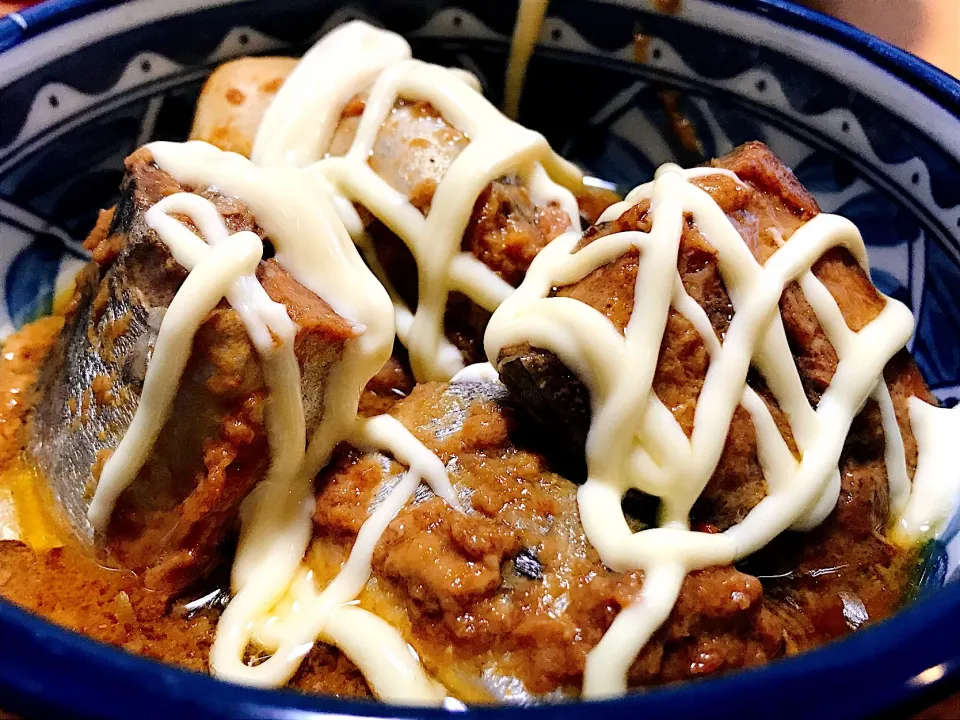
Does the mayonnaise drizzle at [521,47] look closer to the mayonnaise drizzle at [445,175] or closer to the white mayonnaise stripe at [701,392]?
the mayonnaise drizzle at [445,175]

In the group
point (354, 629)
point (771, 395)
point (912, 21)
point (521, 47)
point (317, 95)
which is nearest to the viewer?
point (354, 629)

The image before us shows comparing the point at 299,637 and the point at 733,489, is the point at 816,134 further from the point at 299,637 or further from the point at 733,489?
the point at 299,637

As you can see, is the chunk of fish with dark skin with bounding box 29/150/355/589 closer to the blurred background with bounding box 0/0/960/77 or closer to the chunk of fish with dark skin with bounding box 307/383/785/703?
the chunk of fish with dark skin with bounding box 307/383/785/703

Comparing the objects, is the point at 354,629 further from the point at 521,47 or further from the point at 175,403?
the point at 521,47

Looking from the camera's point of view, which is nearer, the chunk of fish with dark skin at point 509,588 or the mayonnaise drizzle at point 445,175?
the chunk of fish with dark skin at point 509,588

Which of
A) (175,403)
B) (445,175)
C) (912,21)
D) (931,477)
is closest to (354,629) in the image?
(175,403)

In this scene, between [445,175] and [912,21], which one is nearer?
[445,175]

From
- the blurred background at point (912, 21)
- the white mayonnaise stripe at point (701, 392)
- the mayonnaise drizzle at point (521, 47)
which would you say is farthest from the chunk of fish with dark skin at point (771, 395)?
the blurred background at point (912, 21)
